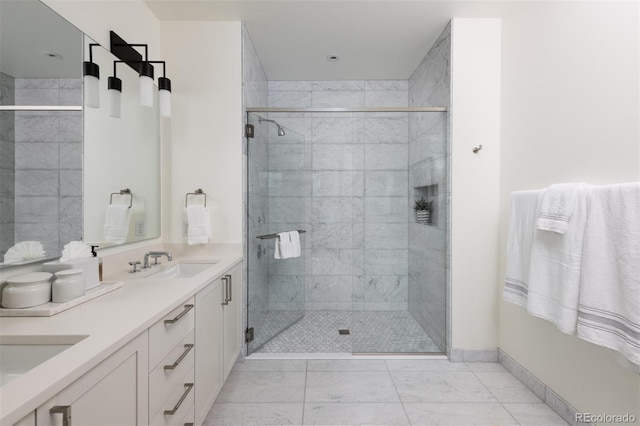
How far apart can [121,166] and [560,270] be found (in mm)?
2387

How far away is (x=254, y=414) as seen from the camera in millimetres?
1756

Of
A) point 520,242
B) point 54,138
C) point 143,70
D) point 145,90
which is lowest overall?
point 520,242

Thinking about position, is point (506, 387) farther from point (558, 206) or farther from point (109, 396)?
point (109, 396)

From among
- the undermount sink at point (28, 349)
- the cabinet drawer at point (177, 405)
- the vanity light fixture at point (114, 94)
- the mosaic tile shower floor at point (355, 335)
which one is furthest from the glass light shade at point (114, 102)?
the mosaic tile shower floor at point (355, 335)

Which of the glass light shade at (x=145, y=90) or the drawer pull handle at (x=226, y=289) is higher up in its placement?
the glass light shade at (x=145, y=90)

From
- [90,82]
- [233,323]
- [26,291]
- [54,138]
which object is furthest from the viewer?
[233,323]

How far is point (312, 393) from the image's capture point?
76.8 inches

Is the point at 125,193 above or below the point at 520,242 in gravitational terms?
above

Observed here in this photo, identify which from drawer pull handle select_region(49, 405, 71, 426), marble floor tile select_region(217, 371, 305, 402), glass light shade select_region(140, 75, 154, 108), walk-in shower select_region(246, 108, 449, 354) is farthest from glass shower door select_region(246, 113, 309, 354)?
drawer pull handle select_region(49, 405, 71, 426)

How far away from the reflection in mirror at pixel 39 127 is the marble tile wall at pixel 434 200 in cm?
223

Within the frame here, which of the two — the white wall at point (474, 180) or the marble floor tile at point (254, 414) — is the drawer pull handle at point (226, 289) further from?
the white wall at point (474, 180)

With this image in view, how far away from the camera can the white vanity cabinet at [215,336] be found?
1501mm

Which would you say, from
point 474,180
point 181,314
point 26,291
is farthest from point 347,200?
point 26,291

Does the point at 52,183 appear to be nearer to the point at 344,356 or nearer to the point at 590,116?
the point at 344,356
